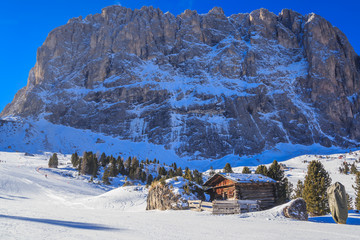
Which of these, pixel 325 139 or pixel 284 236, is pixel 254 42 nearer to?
pixel 325 139

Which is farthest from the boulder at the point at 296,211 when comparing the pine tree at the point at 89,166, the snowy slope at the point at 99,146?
the snowy slope at the point at 99,146

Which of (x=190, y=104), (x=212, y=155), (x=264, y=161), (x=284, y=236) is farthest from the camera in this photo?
(x=190, y=104)

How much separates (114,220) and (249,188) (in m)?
13.5

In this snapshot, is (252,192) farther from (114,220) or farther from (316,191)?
(114,220)

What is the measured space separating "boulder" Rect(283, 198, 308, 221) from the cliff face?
350ft

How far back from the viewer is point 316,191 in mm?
22766

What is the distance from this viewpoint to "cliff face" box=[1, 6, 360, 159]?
13725 cm

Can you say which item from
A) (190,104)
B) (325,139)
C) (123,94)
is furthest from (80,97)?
(325,139)

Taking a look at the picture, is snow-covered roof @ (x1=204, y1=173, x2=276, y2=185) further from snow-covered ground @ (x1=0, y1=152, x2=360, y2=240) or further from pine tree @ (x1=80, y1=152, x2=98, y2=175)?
pine tree @ (x1=80, y1=152, x2=98, y2=175)

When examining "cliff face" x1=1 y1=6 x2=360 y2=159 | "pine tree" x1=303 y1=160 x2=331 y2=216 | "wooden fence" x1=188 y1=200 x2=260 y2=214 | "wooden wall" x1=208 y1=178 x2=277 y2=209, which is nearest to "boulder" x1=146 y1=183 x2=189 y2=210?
"wooden fence" x1=188 y1=200 x2=260 y2=214

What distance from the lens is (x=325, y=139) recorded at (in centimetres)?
13538

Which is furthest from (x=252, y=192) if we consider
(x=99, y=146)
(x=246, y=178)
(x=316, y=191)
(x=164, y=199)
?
(x=99, y=146)

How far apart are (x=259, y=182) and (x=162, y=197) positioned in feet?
26.8

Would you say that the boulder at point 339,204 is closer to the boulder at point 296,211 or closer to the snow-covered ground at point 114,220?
the snow-covered ground at point 114,220
